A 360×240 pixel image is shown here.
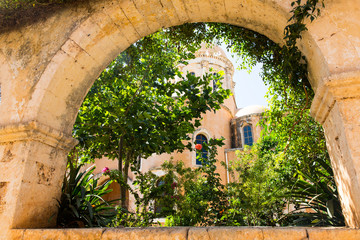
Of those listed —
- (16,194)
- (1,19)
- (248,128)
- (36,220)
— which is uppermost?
(248,128)

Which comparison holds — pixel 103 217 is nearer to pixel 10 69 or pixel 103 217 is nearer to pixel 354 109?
pixel 10 69

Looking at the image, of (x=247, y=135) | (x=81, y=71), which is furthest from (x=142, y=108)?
(x=247, y=135)

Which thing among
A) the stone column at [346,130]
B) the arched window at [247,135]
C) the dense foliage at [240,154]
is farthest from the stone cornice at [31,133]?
the arched window at [247,135]

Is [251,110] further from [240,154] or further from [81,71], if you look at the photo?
[81,71]

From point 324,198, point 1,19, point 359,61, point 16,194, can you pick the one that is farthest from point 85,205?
point 359,61

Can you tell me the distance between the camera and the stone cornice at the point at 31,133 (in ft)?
8.32

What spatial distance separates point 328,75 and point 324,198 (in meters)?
1.86

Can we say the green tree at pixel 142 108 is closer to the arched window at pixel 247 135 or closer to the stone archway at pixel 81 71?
the stone archway at pixel 81 71

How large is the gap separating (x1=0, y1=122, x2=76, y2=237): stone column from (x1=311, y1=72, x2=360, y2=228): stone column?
2699mm

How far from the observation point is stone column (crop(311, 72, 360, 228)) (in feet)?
5.84

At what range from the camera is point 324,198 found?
3.12 meters

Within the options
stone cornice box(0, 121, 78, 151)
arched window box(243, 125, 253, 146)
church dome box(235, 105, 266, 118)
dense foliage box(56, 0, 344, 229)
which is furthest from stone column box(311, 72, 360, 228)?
church dome box(235, 105, 266, 118)

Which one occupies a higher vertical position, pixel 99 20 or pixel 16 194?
pixel 99 20

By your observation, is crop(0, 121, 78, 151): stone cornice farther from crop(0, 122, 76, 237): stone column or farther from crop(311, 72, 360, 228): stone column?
crop(311, 72, 360, 228): stone column
